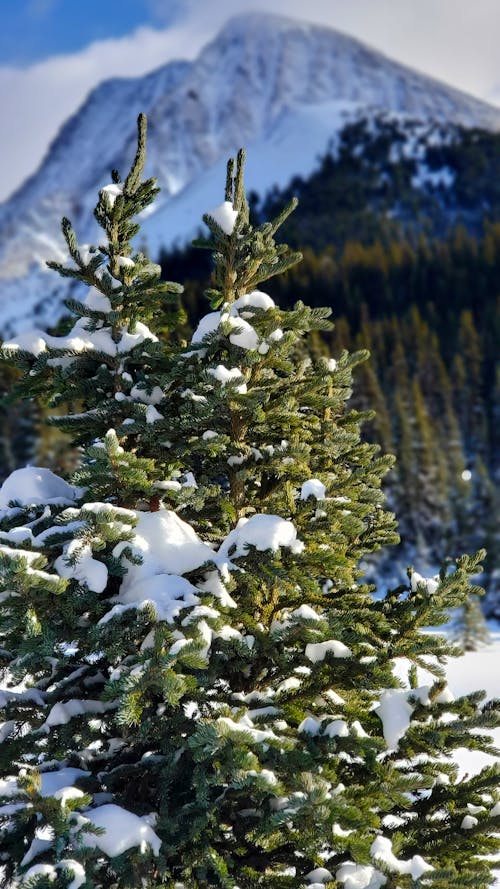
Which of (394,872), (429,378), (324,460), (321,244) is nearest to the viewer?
(394,872)

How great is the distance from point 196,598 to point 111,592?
69 cm

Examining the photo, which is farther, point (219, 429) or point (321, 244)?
point (321, 244)

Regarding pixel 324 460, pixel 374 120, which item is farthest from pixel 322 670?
pixel 374 120

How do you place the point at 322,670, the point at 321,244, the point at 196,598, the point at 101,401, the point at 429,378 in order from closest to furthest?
the point at 196,598 → the point at 322,670 → the point at 101,401 → the point at 429,378 → the point at 321,244

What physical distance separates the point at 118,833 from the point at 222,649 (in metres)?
1.04

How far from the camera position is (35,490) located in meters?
4.93

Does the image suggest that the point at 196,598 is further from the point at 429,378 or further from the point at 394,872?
the point at 429,378

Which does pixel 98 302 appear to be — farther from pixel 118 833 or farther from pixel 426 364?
pixel 426 364

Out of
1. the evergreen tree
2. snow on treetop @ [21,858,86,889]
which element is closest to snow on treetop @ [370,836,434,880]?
snow on treetop @ [21,858,86,889]

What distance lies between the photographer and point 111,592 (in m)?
4.67

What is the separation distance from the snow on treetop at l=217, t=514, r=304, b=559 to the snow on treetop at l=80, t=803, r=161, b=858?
1.46 meters

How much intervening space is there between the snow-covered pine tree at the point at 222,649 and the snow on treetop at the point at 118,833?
0.01 meters

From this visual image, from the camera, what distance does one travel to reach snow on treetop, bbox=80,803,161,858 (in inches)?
150

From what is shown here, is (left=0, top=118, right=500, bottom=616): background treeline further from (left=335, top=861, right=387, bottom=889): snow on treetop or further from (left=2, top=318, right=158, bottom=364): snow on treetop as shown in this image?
(left=335, top=861, right=387, bottom=889): snow on treetop
